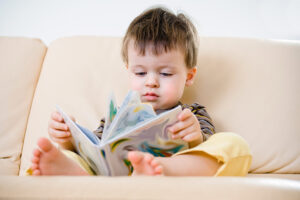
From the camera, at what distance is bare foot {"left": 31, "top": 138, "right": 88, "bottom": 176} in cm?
68

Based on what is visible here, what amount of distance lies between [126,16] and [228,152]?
1.20 metres

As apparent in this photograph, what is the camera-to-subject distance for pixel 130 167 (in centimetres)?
81

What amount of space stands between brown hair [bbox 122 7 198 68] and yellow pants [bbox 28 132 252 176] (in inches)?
15.8

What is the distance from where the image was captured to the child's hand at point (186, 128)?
29.9 inches

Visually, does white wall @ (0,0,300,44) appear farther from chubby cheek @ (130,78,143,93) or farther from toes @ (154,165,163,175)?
toes @ (154,165,163,175)

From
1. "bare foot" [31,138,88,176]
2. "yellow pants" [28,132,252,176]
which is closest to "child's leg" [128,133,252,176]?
"yellow pants" [28,132,252,176]

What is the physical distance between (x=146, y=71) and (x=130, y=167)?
0.39 m

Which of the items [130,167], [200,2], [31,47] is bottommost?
[130,167]

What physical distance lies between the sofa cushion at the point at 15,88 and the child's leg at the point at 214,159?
2.39 feet

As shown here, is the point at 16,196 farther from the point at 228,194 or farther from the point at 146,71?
the point at 146,71

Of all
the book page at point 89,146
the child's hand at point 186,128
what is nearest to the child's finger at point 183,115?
the child's hand at point 186,128

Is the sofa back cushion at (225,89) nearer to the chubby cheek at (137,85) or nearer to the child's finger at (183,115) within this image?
the chubby cheek at (137,85)

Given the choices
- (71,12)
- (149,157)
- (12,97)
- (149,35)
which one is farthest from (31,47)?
(149,157)

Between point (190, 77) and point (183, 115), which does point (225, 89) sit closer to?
point (190, 77)
